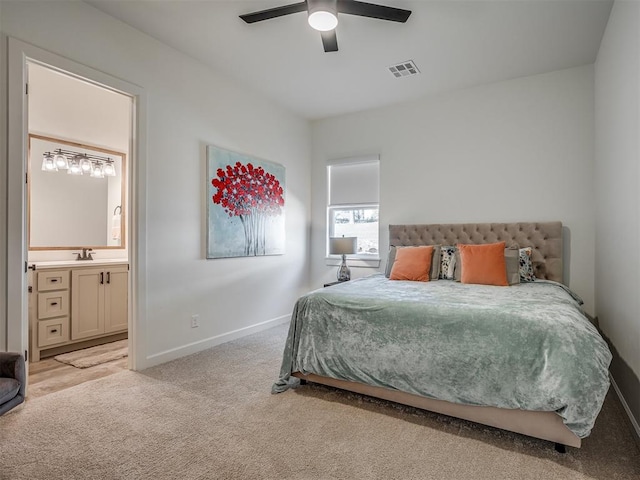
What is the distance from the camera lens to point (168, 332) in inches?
133

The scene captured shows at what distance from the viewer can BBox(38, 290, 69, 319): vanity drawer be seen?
354 cm

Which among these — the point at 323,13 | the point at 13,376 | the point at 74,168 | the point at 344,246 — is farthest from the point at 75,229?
the point at 323,13

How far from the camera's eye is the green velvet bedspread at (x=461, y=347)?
185cm

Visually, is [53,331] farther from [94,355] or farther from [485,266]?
[485,266]

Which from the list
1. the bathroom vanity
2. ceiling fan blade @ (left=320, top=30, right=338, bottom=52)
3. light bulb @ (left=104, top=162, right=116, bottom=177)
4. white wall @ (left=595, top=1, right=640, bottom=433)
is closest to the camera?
white wall @ (left=595, top=1, right=640, bottom=433)

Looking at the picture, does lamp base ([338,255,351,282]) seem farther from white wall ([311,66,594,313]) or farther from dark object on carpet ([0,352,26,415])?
dark object on carpet ([0,352,26,415])

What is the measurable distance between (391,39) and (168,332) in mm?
3397

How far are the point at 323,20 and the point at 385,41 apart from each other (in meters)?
A: 1.04

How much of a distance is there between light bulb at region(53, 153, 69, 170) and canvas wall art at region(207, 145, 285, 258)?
194cm

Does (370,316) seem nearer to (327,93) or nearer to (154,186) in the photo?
(154,186)

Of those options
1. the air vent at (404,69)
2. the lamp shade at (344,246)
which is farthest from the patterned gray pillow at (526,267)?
the air vent at (404,69)

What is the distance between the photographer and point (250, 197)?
13.9 feet

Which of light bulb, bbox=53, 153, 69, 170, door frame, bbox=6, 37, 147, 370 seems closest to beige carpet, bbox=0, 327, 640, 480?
door frame, bbox=6, 37, 147, 370

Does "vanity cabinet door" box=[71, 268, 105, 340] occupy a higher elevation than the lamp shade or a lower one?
lower
